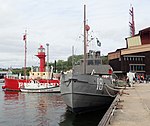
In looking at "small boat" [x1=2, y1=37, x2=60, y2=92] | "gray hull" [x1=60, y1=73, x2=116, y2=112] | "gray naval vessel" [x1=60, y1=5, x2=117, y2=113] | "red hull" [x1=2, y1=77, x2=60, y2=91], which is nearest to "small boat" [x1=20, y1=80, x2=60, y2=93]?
"small boat" [x1=2, y1=37, x2=60, y2=92]

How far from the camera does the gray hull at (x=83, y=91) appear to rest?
14.8m

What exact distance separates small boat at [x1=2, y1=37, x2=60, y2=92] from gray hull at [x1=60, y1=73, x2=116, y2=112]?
82.2ft

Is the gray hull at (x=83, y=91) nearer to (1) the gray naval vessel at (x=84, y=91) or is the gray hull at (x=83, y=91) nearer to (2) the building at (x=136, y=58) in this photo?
(1) the gray naval vessel at (x=84, y=91)

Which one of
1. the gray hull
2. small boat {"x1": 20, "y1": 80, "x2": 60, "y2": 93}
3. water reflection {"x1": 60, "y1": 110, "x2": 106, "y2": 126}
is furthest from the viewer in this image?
small boat {"x1": 20, "y1": 80, "x2": 60, "y2": 93}

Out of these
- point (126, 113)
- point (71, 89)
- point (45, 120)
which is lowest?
point (45, 120)

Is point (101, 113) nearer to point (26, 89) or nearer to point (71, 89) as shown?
point (71, 89)

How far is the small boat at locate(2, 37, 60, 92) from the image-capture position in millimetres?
42503

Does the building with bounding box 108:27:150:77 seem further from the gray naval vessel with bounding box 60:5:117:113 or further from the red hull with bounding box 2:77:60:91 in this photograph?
the gray naval vessel with bounding box 60:5:117:113

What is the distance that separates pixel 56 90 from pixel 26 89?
6054 millimetres

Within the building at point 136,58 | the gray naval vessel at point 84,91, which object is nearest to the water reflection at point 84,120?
the gray naval vessel at point 84,91

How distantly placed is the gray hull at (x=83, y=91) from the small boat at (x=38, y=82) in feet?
82.2

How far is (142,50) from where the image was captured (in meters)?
56.2

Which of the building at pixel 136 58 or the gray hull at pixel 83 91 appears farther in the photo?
the building at pixel 136 58

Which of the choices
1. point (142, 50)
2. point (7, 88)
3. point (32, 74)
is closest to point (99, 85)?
point (32, 74)
